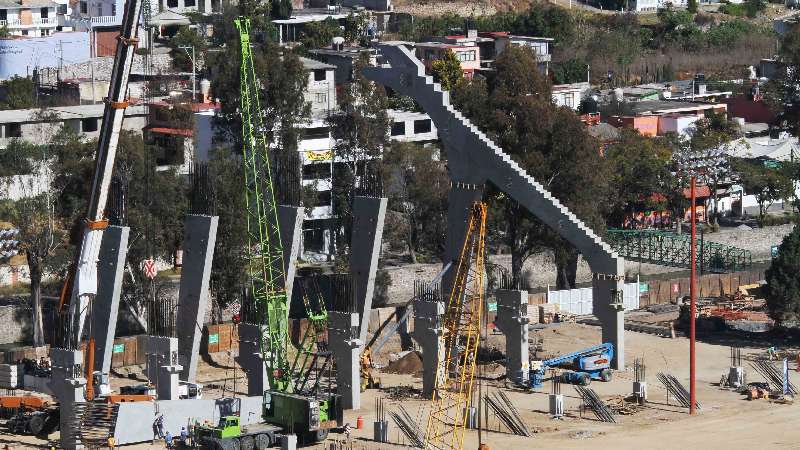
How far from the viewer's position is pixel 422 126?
102438mm

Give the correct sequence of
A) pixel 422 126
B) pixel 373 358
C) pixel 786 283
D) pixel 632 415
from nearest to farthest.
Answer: pixel 632 415 < pixel 373 358 < pixel 786 283 < pixel 422 126

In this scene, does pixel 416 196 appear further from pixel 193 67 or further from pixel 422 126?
pixel 193 67

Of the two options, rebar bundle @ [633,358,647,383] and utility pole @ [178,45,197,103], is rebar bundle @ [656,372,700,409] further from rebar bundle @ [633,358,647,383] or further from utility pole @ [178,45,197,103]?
utility pole @ [178,45,197,103]

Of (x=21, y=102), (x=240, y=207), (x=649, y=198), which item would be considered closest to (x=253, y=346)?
(x=240, y=207)

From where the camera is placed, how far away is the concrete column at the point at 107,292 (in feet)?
204

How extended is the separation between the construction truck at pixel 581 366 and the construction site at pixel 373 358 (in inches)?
3.7

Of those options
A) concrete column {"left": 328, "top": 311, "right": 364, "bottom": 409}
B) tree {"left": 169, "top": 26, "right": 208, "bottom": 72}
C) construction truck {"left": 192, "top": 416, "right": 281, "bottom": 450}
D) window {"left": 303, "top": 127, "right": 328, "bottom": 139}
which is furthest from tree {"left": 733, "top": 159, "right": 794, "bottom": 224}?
construction truck {"left": 192, "top": 416, "right": 281, "bottom": 450}

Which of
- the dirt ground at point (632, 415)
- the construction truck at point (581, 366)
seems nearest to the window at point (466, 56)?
the dirt ground at point (632, 415)

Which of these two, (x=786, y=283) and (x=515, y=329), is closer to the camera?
(x=515, y=329)

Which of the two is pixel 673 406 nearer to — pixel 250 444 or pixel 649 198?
pixel 250 444

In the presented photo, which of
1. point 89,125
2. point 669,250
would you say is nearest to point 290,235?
point 669,250

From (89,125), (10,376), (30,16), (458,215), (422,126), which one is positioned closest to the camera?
(10,376)

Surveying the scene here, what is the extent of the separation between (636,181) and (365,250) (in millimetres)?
30184

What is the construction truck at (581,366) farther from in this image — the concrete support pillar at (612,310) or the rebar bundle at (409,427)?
the rebar bundle at (409,427)
